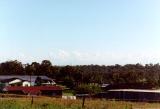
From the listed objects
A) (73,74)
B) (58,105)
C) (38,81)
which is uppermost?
(73,74)

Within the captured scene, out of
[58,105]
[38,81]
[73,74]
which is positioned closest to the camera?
[58,105]

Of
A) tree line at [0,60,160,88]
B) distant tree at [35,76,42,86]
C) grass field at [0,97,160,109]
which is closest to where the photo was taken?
grass field at [0,97,160,109]

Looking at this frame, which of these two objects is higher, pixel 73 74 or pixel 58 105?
pixel 73 74

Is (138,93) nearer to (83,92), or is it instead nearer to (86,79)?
(83,92)

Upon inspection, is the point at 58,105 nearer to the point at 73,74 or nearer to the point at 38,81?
the point at 38,81

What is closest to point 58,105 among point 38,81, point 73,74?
point 38,81

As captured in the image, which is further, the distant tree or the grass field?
the distant tree

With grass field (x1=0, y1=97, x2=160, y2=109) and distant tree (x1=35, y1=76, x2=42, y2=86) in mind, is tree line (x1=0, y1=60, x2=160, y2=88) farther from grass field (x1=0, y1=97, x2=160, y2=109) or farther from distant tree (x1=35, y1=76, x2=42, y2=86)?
grass field (x1=0, y1=97, x2=160, y2=109)

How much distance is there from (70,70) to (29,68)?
69.3 ft

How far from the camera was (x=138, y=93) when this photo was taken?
198 ft

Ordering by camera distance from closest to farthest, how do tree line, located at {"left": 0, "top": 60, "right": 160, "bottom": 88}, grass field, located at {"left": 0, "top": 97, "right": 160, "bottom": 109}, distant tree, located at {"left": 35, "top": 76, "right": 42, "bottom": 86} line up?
1. grass field, located at {"left": 0, "top": 97, "right": 160, "bottom": 109}
2. distant tree, located at {"left": 35, "top": 76, "right": 42, "bottom": 86}
3. tree line, located at {"left": 0, "top": 60, "right": 160, "bottom": 88}

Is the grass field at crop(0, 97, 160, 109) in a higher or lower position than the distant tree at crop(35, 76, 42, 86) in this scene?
lower

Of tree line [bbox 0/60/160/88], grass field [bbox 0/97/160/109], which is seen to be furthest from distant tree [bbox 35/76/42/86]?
grass field [bbox 0/97/160/109]

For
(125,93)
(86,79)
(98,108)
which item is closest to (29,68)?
(86,79)
